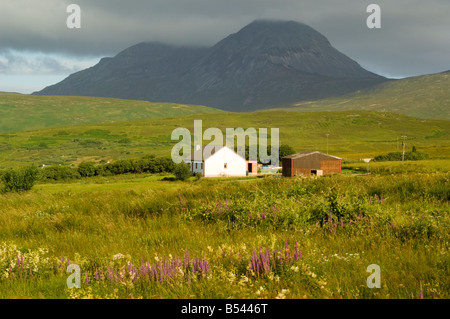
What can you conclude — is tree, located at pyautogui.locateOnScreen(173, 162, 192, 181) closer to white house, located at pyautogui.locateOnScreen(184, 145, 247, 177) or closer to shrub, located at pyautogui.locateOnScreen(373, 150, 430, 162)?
white house, located at pyautogui.locateOnScreen(184, 145, 247, 177)

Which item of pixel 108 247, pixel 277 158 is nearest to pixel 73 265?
pixel 108 247

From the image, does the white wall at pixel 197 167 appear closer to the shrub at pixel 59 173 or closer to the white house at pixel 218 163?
the white house at pixel 218 163

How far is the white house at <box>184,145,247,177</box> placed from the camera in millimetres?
107625

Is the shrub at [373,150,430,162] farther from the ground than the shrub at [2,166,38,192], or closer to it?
farther from the ground

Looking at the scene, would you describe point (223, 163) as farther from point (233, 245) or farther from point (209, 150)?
point (233, 245)

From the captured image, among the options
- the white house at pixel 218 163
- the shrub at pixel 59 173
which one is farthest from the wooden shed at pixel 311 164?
the shrub at pixel 59 173

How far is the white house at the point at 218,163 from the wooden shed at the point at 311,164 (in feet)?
45.9

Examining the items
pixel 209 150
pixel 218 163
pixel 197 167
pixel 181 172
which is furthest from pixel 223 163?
pixel 181 172

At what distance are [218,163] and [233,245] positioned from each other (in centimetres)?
10237

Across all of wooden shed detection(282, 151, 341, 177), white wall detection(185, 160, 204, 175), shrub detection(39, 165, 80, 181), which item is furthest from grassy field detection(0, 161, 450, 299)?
shrub detection(39, 165, 80, 181)

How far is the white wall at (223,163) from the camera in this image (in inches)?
4237

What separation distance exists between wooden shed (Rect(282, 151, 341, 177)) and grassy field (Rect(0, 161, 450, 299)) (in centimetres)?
8930

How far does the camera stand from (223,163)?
108688 millimetres
